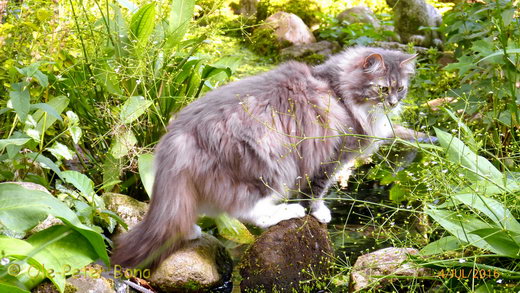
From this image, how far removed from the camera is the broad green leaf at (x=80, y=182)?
120 inches

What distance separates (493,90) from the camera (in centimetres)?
373

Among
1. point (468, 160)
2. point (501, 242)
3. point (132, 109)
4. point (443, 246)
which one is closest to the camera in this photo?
point (501, 242)

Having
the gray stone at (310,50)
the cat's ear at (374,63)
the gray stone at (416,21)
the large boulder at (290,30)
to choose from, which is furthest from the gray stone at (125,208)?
the gray stone at (416,21)

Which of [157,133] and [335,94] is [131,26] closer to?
[157,133]

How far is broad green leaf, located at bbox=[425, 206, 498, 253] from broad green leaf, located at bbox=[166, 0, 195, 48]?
1.95m

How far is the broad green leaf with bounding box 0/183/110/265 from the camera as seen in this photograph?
7.61 feet

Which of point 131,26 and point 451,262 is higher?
point 131,26

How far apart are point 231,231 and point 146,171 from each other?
1.82 feet

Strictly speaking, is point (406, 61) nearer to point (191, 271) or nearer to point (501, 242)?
point (501, 242)

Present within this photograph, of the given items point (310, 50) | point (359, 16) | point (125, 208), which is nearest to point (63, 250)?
point (125, 208)

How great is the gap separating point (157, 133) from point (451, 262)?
2019mm

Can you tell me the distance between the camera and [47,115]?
3.32 metres

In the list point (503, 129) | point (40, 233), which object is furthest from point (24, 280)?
point (503, 129)

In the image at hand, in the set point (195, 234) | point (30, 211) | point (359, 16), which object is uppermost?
point (30, 211)
